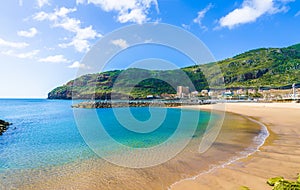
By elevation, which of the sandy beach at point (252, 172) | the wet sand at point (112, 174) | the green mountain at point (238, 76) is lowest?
the wet sand at point (112, 174)

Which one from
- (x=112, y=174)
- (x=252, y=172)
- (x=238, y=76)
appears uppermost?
(x=238, y=76)

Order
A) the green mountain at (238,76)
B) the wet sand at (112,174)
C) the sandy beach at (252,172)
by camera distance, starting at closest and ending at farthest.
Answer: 1. the sandy beach at (252,172)
2. the wet sand at (112,174)
3. the green mountain at (238,76)

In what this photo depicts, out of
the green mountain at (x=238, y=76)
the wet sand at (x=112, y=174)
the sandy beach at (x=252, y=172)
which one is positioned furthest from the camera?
the green mountain at (x=238, y=76)

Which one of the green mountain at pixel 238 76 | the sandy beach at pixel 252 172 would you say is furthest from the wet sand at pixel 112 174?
the green mountain at pixel 238 76

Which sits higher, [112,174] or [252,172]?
[252,172]

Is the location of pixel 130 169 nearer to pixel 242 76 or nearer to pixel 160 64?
pixel 160 64

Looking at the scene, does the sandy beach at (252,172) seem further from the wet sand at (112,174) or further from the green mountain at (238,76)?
the green mountain at (238,76)

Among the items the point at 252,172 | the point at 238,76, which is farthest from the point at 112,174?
the point at 238,76

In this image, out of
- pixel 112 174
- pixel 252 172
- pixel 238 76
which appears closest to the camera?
pixel 252 172

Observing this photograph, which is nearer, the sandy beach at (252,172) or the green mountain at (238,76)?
the sandy beach at (252,172)

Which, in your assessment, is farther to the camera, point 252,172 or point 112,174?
point 112,174

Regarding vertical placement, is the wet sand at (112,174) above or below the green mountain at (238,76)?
below

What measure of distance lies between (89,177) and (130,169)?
5.61 ft

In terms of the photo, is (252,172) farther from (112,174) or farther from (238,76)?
(238,76)
